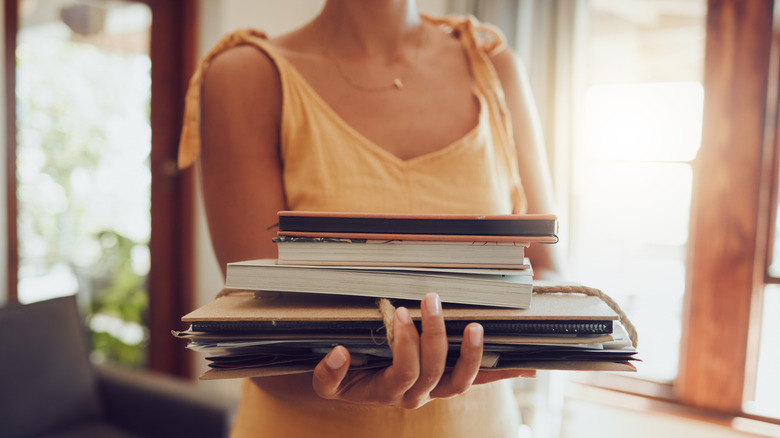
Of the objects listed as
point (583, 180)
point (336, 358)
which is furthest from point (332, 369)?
point (583, 180)

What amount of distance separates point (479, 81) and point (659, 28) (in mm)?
1683

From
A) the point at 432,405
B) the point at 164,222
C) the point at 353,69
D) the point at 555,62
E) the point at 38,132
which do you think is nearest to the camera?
the point at 432,405

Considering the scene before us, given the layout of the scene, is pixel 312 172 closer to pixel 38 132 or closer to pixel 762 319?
pixel 762 319

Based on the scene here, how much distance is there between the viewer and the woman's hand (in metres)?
0.44

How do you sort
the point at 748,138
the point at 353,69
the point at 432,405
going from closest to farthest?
the point at 432,405
the point at 353,69
the point at 748,138

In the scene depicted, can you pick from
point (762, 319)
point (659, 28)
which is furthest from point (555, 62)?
point (762, 319)

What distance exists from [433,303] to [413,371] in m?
0.06

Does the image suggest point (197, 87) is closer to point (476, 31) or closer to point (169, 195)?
point (476, 31)

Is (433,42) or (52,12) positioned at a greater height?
(52,12)

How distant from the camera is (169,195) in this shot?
9.87 ft

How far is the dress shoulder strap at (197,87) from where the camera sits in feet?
2.46

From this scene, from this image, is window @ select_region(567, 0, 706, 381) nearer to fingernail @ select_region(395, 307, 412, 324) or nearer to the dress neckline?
the dress neckline

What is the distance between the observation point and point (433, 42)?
868mm

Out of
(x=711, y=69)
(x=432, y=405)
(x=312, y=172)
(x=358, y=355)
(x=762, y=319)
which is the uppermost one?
(x=711, y=69)
